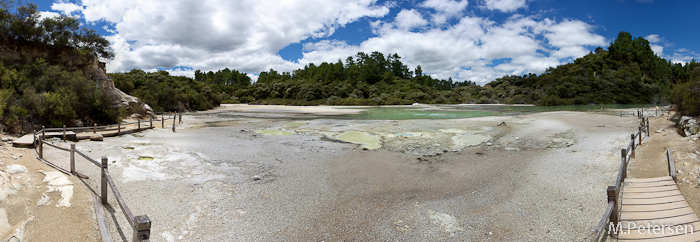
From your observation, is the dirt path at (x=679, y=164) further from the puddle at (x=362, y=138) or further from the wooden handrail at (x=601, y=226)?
the puddle at (x=362, y=138)

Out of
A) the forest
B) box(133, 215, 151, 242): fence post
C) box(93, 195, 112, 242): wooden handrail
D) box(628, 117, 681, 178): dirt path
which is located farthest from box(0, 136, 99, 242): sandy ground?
the forest

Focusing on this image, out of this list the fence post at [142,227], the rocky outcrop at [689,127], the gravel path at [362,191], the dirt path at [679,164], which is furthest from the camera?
the rocky outcrop at [689,127]

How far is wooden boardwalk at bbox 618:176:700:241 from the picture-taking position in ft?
17.2

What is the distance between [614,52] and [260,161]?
448 feet

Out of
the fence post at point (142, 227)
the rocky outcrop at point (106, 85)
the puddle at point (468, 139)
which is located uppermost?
the rocky outcrop at point (106, 85)

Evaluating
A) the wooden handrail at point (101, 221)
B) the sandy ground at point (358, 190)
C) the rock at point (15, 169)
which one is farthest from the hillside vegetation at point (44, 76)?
the wooden handrail at point (101, 221)

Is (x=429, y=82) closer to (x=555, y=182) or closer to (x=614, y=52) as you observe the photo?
(x=614, y=52)

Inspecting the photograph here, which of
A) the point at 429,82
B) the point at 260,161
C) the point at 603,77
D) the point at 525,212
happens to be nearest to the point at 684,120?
the point at 525,212

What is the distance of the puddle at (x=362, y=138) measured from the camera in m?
15.7

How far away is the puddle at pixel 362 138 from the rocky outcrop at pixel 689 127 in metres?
13.1

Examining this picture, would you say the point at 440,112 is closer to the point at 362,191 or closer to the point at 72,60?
the point at 362,191

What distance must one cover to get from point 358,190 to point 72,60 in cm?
2656

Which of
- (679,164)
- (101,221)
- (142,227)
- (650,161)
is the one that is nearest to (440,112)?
(650,161)

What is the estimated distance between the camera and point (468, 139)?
685 inches
